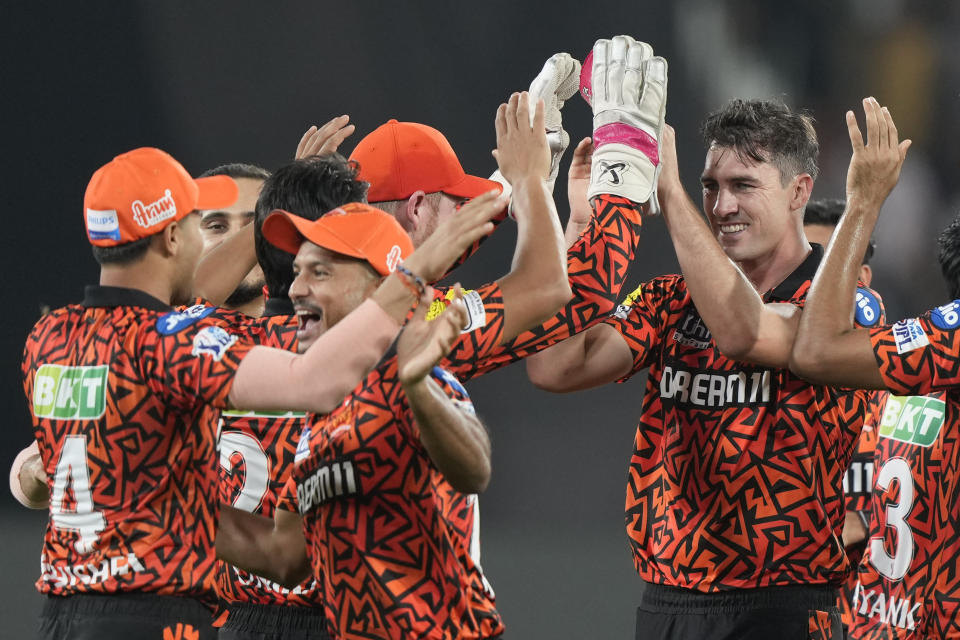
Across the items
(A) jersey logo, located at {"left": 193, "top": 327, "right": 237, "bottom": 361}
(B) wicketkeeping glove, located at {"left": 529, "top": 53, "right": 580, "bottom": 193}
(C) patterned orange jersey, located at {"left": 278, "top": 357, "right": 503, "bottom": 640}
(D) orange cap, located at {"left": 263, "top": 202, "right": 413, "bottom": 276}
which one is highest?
(B) wicketkeeping glove, located at {"left": 529, "top": 53, "right": 580, "bottom": 193}

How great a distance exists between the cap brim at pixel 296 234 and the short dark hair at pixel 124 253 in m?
0.24

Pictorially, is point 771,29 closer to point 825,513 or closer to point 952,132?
point 952,132

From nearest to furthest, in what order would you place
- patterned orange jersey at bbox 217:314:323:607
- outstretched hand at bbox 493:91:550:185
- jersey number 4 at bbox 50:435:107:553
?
1. jersey number 4 at bbox 50:435:107:553
2. outstretched hand at bbox 493:91:550:185
3. patterned orange jersey at bbox 217:314:323:607

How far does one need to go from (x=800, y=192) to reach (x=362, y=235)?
127cm

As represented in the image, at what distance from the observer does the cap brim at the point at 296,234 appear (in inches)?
88.3

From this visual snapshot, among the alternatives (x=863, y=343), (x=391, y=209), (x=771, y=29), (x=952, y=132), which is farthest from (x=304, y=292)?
(x=952, y=132)

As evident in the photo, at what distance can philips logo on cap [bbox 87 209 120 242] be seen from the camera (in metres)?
2.41

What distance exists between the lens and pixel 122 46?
6.00 metres

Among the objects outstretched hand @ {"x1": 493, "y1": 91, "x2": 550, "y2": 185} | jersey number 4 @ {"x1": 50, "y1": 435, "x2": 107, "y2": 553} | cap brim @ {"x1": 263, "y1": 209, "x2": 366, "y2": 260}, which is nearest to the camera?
cap brim @ {"x1": 263, "y1": 209, "x2": 366, "y2": 260}

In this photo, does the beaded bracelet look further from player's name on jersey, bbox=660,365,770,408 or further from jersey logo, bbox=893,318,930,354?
jersey logo, bbox=893,318,930,354

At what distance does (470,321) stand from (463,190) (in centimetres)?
54

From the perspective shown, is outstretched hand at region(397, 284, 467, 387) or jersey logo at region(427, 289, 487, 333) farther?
jersey logo at region(427, 289, 487, 333)

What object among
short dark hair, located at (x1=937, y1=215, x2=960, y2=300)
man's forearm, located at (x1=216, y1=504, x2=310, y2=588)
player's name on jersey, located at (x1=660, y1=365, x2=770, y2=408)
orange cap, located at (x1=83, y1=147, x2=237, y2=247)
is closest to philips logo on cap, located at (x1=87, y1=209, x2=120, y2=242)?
orange cap, located at (x1=83, y1=147, x2=237, y2=247)

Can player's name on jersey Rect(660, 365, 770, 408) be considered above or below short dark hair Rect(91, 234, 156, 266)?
below
